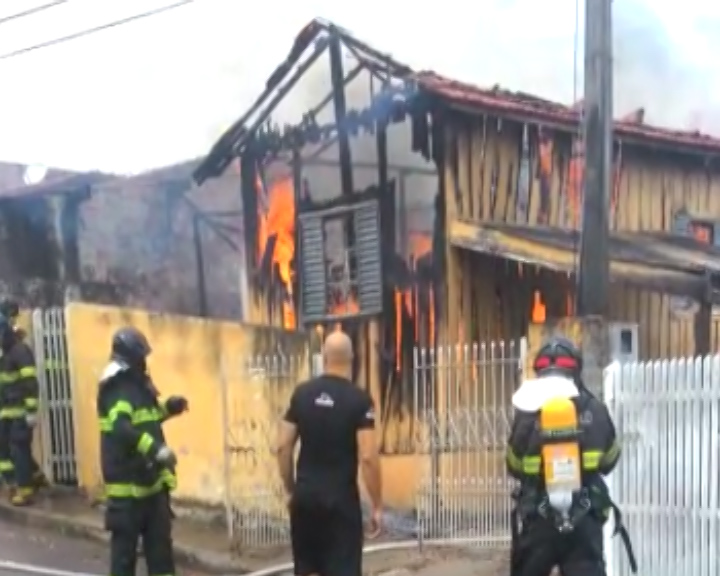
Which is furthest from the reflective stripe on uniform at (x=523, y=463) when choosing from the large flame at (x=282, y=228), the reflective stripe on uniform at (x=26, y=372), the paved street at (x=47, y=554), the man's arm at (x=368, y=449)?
the large flame at (x=282, y=228)

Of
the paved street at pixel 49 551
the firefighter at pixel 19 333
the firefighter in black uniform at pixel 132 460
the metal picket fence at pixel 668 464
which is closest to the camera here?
the metal picket fence at pixel 668 464

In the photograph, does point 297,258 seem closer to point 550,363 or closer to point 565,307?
point 565,307

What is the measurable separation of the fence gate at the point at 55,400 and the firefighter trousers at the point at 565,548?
21.7ft

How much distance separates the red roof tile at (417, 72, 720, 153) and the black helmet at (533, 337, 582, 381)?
5697 millimetres

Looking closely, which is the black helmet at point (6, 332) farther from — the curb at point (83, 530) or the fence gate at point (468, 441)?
the fence gate at point (468, 441)

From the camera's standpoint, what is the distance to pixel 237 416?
352 inches

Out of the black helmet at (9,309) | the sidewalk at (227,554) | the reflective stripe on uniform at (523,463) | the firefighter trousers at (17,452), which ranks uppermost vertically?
the black helmet at (9,309)

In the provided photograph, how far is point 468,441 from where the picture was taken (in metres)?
9.16

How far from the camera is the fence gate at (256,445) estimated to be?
28.0 ft

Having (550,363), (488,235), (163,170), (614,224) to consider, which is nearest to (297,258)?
(488,235)

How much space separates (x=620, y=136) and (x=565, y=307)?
7.55 ft

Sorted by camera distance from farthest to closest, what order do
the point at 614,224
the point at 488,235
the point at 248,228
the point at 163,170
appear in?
the point at 163,170 → the point at 248,228 → the point at 614,224 → the point at 488,235

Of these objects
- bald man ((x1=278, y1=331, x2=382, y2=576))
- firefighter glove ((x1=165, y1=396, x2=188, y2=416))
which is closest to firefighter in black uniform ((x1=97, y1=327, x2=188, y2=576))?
firefighter glove ((x1=165, y1=396, x2=188, y2=416))

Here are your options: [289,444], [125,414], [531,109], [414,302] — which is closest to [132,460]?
[125,414]
